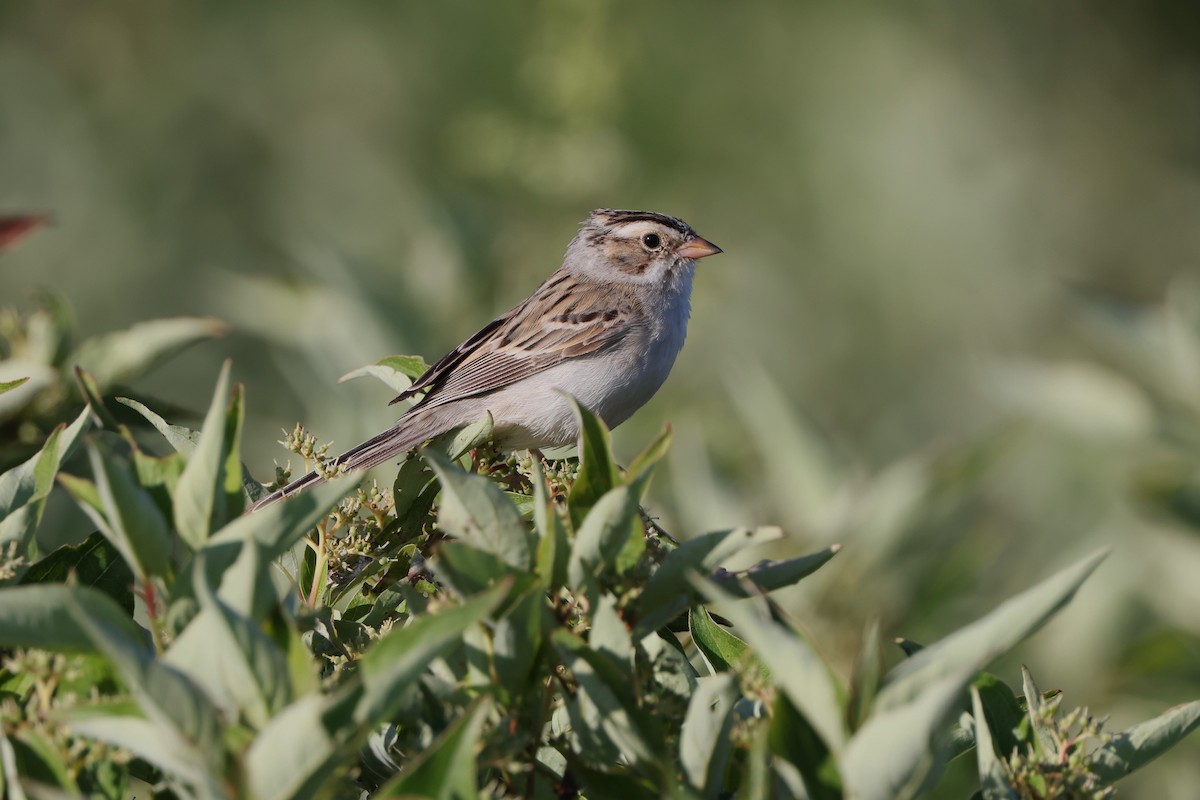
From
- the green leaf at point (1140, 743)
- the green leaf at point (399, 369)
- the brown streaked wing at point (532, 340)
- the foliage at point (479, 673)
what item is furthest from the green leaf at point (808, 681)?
the brown streaked wing at point (532, 340)

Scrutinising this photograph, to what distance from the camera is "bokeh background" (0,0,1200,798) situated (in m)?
6.48

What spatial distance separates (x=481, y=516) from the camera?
174 cm

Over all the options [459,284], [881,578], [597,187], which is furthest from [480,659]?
[597,187]

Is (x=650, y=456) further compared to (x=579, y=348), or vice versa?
(x=579, y=348)

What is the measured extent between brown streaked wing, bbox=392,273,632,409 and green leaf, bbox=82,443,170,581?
2506 mm

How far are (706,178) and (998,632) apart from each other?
424 inches

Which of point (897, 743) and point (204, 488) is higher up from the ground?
point (204, 488)

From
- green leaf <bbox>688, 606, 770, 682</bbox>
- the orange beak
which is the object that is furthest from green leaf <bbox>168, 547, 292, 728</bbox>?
the orange beak

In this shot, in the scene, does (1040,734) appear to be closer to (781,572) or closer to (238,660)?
(781,572)

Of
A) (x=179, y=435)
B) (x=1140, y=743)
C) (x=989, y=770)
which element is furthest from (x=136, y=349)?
(x=1140, y=743)

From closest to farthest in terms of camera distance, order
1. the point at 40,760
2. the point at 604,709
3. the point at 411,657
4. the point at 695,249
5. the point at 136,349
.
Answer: the point at 411,657, the point at 40,760, the point at 604,709, the point at 136,349, the point at 695,249

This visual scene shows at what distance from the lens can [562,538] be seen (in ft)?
5.88

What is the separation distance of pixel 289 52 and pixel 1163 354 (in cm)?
956

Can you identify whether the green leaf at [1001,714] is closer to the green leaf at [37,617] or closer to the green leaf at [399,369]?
the green leaf at [37,617]
